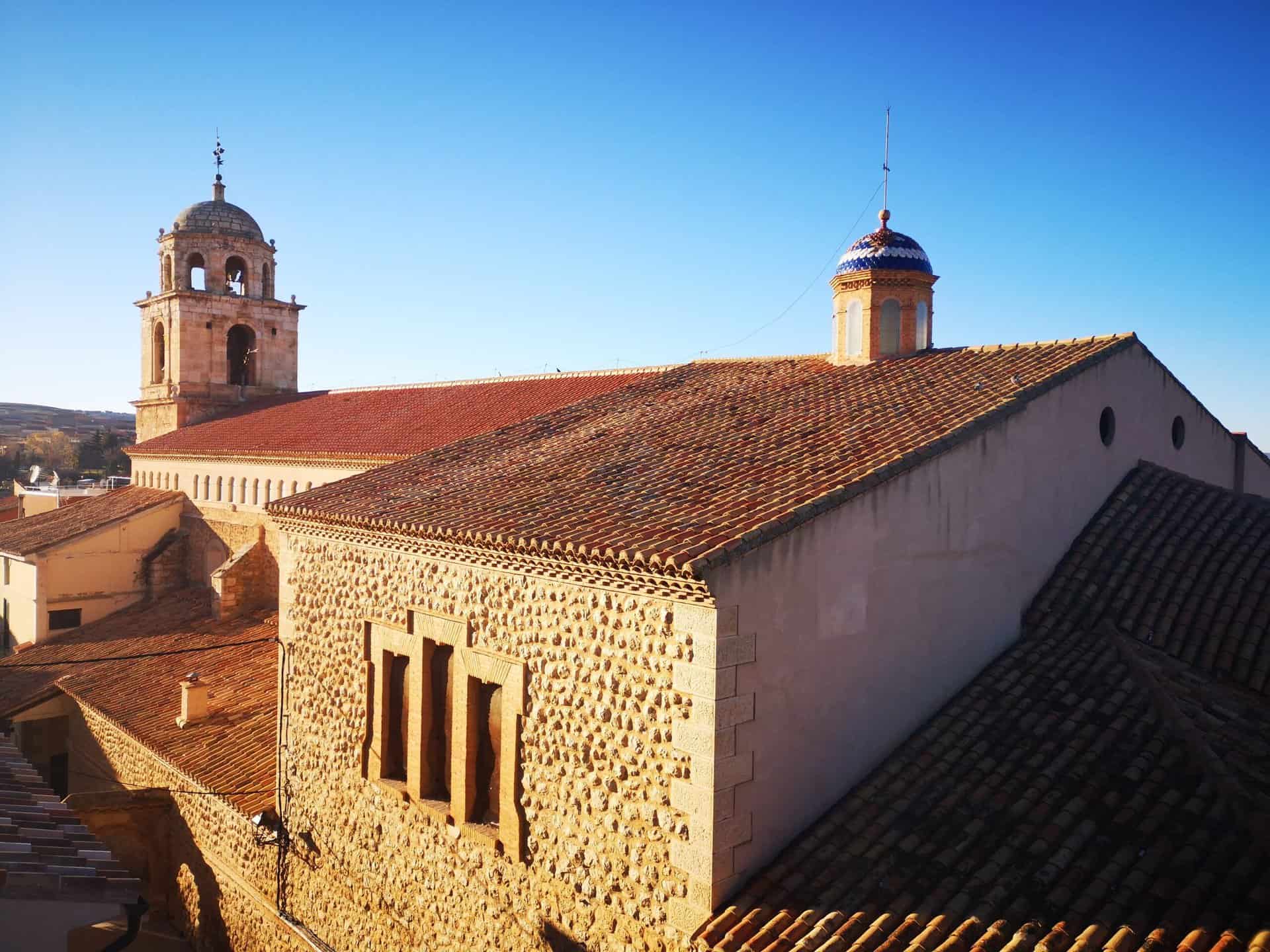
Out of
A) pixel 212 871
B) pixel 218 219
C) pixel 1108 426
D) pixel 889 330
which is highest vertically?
pixel 218 219

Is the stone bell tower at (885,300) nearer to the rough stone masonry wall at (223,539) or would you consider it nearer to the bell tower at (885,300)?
the bell tower at (885,300)

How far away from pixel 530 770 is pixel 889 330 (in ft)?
22.6

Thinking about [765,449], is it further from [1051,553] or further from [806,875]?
[806,875]

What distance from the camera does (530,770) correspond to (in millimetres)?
6762

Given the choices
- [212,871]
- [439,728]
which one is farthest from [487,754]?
[212,871]

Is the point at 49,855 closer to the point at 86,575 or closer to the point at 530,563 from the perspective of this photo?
the point at 530,563

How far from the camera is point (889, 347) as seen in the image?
35.9 ft

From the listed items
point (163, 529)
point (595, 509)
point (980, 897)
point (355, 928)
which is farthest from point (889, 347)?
point (163, 529)

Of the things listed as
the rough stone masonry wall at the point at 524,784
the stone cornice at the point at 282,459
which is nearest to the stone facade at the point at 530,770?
the rough stone masonry wall at the point at 524,784

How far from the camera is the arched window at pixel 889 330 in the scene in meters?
10.9

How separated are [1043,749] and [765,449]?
3.09 meters

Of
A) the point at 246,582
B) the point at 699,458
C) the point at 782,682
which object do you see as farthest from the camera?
the point at 246,582

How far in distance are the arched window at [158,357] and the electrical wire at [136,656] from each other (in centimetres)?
1069

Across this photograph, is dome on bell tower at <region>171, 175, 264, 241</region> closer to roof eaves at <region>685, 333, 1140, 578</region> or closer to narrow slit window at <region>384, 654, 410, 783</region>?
narrow slit window at <region>384, 654, 410, 783</region>
